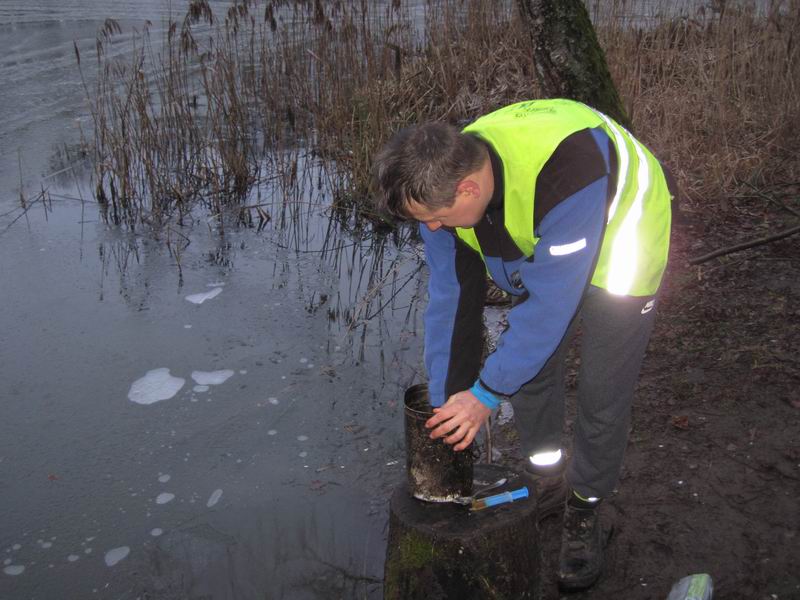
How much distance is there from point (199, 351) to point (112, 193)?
2071mm

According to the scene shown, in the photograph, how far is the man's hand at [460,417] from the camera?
1853mm

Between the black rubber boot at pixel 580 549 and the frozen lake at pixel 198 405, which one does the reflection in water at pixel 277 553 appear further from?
the black rubber boot at pixel 580 549

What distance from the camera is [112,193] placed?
5480mm

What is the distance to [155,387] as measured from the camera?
3.64m

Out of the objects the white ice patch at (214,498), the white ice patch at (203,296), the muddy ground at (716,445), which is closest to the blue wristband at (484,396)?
the muddy ground at (716,445)

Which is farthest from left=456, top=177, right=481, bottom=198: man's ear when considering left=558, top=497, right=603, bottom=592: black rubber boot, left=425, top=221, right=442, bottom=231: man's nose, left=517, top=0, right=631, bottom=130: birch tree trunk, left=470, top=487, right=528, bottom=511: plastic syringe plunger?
left=517, top=0, right=631, bottom=130: birch tree trunk

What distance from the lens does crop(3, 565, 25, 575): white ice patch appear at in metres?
2.59

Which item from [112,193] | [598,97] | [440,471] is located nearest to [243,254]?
[112,193]

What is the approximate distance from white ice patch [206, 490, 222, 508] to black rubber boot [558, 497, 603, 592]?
1269 mm

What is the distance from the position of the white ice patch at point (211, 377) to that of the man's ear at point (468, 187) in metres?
2.24

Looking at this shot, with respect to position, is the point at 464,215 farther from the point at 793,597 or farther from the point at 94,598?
the point at 94,598

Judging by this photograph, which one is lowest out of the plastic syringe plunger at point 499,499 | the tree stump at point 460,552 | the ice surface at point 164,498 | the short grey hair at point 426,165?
the ice surface at point 164,498

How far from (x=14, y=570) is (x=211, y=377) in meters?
1.29

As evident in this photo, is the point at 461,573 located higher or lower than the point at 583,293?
lower
